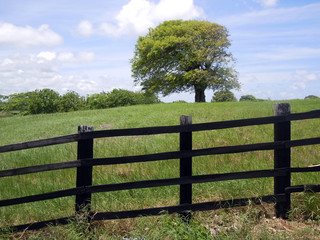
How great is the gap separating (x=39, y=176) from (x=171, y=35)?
34178 mm

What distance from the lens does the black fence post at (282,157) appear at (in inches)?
214

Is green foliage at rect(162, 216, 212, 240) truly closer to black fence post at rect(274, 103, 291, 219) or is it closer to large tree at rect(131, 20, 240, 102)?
black fence post at rect(274, 103, 291, 219)

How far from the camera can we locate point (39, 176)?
28.7ft

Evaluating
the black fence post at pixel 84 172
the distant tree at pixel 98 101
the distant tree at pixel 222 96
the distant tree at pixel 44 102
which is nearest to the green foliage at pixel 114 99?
the distant tree at pixel 98 101

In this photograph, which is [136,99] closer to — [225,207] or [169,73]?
[169,73]

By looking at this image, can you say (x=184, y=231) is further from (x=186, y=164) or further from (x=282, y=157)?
(x=282, y=157)

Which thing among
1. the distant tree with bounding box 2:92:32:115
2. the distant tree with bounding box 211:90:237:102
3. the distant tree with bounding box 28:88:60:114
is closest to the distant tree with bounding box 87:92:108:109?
the distant tree with bounding box 28:88:60:114

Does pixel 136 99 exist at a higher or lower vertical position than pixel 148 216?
higher

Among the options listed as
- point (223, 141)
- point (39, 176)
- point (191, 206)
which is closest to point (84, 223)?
point (191, 206)

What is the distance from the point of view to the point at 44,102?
164 ft

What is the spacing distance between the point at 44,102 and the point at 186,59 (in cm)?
2435

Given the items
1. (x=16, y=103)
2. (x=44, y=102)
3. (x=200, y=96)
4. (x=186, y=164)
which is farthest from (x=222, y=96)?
(x=186, y=164)

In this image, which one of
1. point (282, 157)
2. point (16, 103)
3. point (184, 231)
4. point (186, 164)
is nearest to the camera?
point (184, 231)

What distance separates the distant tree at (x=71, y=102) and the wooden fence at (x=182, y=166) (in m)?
45.4
